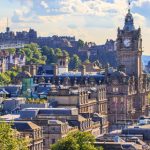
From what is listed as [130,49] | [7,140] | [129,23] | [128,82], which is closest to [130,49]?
[130,49]

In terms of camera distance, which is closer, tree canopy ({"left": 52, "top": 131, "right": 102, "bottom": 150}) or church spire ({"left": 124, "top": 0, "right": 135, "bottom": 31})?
tree canopy ({"left": 52, "top": 131, "right": 102, "bottom": 150})

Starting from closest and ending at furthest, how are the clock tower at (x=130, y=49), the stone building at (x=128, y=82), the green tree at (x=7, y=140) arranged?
the green tree at (x=7, y=140), the stone building at (x=128, y=82), the clock tower at (x=130, y=49)

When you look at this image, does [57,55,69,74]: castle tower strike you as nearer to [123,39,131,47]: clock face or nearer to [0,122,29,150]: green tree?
[123,39,131,47]: clock face

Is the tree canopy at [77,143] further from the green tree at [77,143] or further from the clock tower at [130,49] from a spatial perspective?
the clock tower at [130,49]

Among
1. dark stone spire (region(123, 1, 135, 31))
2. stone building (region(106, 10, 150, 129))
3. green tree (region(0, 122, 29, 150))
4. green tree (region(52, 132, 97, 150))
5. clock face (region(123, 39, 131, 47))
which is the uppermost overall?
dark stone spire (region(123, 1, 135, 31))

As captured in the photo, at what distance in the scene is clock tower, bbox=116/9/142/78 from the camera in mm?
176250

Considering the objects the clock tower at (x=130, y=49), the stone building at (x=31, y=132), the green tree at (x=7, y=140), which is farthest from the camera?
the clock tower at (x=130, y=49)

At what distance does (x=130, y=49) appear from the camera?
579ft

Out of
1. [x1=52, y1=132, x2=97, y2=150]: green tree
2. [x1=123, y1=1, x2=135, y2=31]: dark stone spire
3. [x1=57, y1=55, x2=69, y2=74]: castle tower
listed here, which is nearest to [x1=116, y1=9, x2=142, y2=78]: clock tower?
[x1=123, y1=1, x2=135, y2=31]: dark stone spire

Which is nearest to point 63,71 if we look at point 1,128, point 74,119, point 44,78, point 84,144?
point 44,78

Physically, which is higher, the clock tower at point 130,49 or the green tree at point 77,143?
the clock tower at point 130,49

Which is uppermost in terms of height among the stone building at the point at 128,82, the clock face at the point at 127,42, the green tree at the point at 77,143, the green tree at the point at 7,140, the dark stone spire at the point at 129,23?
the dark stone spire at the point at 129,23

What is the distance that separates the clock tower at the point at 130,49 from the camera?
176 metres

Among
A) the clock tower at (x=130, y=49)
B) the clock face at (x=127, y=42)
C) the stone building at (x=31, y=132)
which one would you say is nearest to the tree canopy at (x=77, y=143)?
the stone building at (x=31, y=132)
